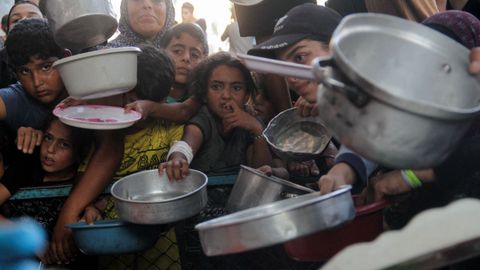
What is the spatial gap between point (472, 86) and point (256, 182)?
905mm

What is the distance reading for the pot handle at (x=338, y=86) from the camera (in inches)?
42.6

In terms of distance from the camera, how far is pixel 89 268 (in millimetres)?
2422

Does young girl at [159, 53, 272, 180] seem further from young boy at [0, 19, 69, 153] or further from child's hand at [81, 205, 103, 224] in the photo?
young boy at [0, 19, 69, 153]

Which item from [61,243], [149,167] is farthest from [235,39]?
[61,243]

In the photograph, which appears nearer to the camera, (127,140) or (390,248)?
(390,248)

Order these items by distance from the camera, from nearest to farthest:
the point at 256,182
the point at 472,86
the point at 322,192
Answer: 1. the point at 472,86
2. the point at 322,192
3. the point at 256,182

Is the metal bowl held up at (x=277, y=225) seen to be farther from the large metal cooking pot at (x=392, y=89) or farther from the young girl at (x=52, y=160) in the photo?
the young girl at (x=52, y=160)

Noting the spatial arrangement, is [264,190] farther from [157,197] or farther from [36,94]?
[36,94]

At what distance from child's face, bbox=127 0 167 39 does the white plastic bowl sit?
1333 millimetres

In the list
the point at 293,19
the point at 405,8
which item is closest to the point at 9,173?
the point at 293,19

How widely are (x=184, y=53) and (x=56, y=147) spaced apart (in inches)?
45.5

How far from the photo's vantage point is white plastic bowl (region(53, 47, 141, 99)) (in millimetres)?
1969

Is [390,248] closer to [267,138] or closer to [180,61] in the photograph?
[267,138]

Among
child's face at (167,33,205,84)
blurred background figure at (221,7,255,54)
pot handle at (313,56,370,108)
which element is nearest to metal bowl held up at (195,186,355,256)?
pot handle at (313,56,370,108)
